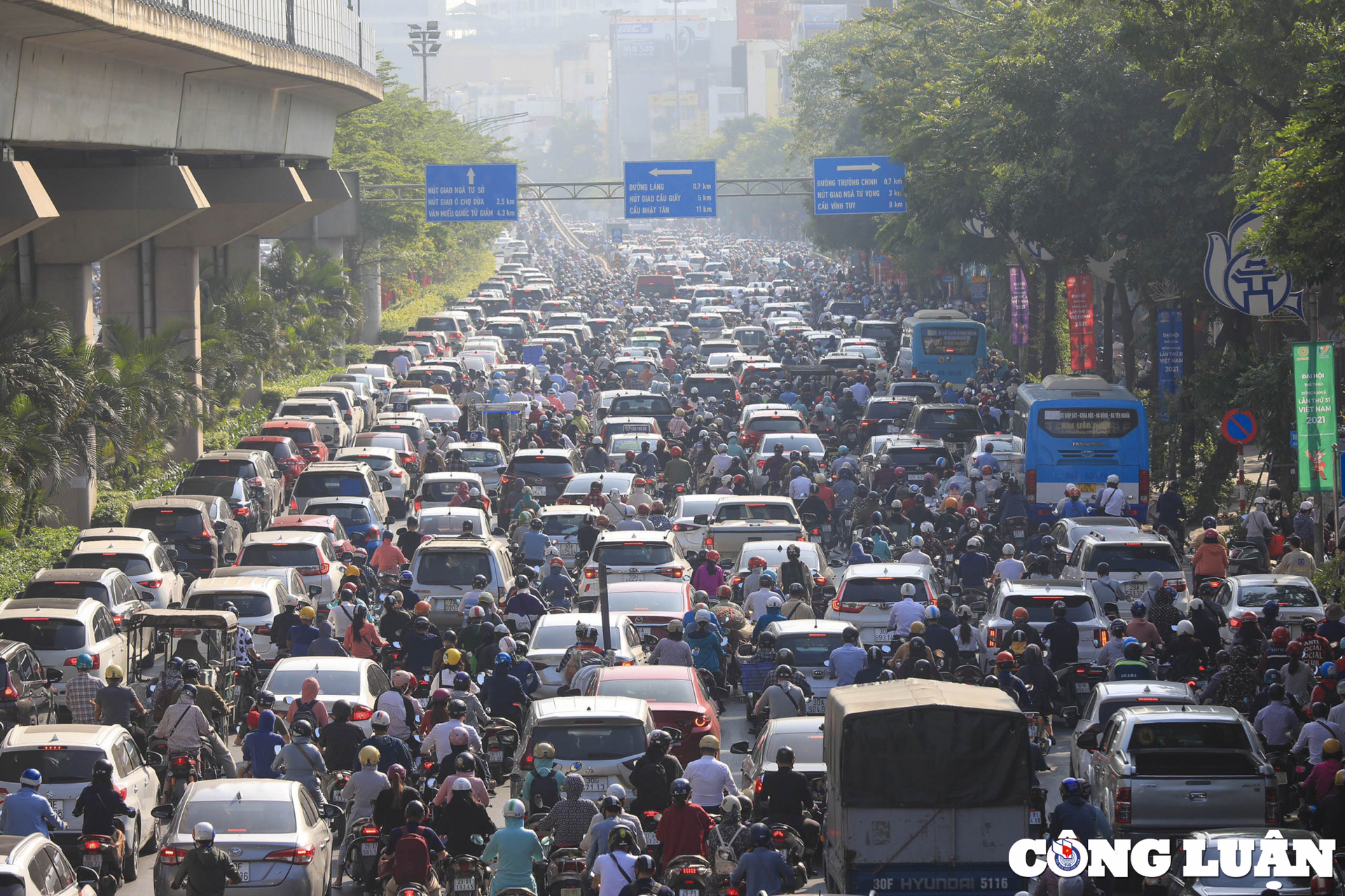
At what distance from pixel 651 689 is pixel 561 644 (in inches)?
111

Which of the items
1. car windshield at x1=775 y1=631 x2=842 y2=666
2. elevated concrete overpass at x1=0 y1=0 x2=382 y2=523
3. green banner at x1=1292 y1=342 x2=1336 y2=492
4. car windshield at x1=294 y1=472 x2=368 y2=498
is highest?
elevated concrete overpass at x1=0 y1=0 x2=382 y2=523

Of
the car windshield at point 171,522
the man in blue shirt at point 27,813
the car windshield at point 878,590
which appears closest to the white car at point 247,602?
the car windshield at point 171,522

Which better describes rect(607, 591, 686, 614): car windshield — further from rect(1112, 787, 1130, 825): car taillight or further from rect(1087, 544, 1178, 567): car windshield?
rect(1112, 787, 1130, 825): car taillight

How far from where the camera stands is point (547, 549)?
25.7m

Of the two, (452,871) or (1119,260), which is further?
(1119,260)

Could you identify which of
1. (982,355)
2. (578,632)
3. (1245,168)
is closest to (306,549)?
(578,632)

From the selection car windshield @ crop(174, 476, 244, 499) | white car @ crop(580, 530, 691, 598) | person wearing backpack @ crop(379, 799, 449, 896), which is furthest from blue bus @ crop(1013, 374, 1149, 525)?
person wearing backpack @ crop(379, 799, 449, 896)

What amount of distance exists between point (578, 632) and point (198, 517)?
9.66 meters

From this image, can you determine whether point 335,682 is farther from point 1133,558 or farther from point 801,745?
point 1133,558

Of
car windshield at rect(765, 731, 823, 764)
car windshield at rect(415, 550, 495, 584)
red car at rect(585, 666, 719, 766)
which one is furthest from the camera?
car windshield at rect(415, 550, 495, 584)

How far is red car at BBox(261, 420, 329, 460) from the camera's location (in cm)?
3428

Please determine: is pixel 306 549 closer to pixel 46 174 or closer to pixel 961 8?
pixel 46 174

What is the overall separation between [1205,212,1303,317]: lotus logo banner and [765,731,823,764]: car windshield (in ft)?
40.9

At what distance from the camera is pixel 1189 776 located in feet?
→ 46.4
